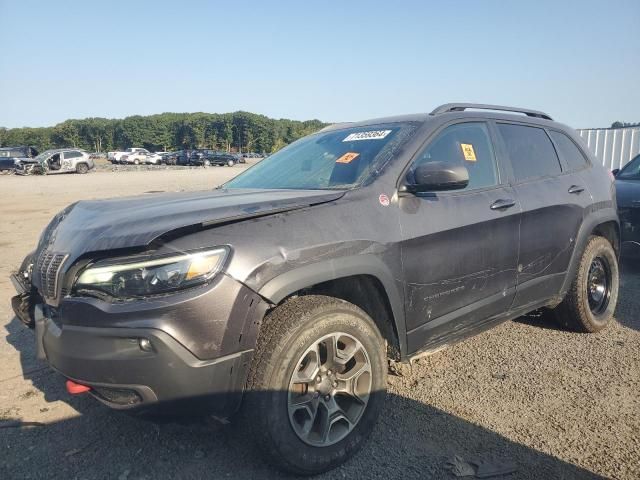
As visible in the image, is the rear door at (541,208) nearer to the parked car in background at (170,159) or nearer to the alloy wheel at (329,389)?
the alloy wheel at (329,389)

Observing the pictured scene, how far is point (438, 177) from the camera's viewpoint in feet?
9.11

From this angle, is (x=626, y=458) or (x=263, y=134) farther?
(x=263, y=134)

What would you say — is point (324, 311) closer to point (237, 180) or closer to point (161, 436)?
point (161, 436)

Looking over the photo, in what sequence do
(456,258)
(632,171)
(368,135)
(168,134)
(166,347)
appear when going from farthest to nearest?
(168,134) → (632,171) → (368,135) → (456,258) → (166,347)

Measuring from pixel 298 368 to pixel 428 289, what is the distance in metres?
0.93

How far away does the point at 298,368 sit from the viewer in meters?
2.39

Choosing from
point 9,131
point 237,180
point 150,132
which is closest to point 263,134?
point 150,132

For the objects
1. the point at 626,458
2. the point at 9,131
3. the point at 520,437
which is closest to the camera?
the point at 626,458

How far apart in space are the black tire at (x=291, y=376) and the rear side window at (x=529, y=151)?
Result: 197 cm

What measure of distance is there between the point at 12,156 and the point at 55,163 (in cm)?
385

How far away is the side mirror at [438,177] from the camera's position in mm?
2775

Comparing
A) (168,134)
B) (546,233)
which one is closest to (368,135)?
(546,233)

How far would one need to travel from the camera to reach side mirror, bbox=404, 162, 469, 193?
2.78 m

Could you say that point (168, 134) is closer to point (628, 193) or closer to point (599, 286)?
point (628, 193)
